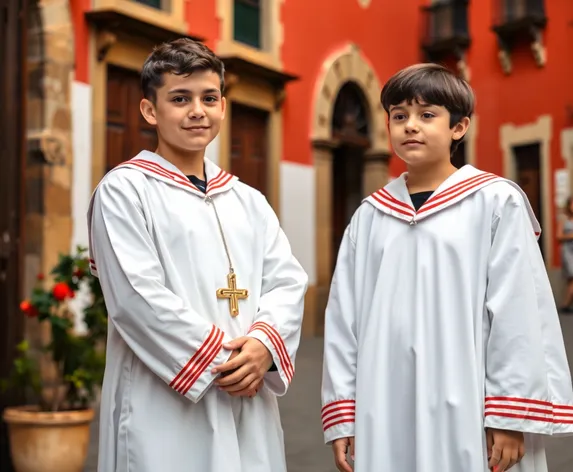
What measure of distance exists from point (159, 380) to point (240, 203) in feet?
1.96

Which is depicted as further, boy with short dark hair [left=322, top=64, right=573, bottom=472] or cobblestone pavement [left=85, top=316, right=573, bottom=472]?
cobblestone pavement [left=85, top=316, right=573, bottom=472]

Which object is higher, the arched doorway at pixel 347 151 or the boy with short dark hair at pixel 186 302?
the arched doorway at pixel 347 151

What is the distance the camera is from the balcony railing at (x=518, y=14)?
14281mm

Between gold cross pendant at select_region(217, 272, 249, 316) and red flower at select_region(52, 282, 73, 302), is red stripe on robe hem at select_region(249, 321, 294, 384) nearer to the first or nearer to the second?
gold cross pendant at select_region(217, 272, 249, 316)

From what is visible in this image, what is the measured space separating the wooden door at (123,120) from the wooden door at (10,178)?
12.9 ft

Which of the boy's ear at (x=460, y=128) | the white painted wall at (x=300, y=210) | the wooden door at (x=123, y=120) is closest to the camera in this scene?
the boy's ear at (x=460, y=128)

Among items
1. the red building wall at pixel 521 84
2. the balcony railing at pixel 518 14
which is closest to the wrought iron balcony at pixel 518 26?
the balcony railing at pixel 518 14

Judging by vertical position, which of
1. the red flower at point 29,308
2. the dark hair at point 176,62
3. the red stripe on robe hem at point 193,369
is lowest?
the red stripe on robe hem at point 193,369

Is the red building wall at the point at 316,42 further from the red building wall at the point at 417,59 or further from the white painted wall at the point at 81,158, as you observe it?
the white painted wall at the point at 81,158

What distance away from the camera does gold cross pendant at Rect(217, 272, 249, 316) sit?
99.8 inches

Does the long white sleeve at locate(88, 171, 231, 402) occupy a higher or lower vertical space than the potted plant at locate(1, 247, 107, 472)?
higher

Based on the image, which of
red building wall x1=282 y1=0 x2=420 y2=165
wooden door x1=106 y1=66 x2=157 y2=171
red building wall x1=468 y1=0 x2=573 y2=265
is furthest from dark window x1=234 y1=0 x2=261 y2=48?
red building wall x1=468 y1=0 x2=573 y2=265

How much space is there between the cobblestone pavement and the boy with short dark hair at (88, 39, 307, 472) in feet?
8.45

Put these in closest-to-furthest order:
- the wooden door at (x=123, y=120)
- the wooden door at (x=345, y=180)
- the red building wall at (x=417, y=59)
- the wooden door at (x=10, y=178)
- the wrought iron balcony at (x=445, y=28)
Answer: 1. the wooden door at (x=10, y=178)
2. the wooden door at (x=123, y=120)
3. the red building wall at (x=417, y=59)
4. the wooden door at (x=345, y=180)
5. the wrought iron balcony at (x=445, y=28)
